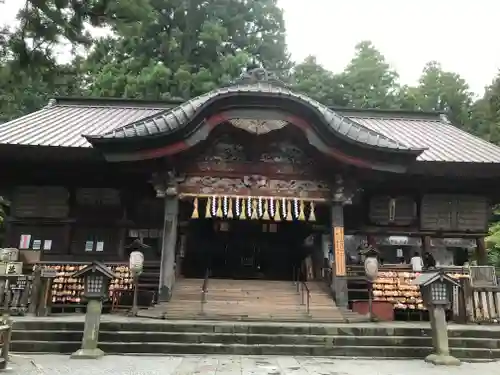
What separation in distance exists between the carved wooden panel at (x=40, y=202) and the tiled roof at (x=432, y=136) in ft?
34.9

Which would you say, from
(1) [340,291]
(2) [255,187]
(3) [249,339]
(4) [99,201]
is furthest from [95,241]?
(1) [340,291]

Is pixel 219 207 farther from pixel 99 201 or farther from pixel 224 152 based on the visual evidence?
pixel 99 201

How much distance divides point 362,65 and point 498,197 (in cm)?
2477

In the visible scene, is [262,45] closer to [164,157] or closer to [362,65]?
[362,65]

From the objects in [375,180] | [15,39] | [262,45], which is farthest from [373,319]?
[262,45]

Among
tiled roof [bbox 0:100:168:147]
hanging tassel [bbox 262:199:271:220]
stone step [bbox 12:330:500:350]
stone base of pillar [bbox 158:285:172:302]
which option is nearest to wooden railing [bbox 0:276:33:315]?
stone step [bbox 12:330:500:350]

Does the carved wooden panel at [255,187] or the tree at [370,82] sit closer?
the carved wooden panel at [255,187]

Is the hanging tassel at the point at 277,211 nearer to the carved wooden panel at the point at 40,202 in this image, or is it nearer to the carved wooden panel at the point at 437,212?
the carved wooden panel at the point at 437,212

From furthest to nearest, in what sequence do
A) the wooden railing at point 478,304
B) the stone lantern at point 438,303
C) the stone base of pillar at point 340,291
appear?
the stone base of pillar at point 340,291
the wooden railing at point 478,304
the stone lantern at point 438,303

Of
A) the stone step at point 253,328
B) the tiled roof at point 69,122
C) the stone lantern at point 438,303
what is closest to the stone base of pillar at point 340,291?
the stone step at point 253,328

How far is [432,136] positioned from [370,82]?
19.7 metres

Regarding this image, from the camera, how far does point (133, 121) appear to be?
17.1 meters

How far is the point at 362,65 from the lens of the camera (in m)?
36.8

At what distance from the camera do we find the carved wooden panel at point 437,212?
13.7 metres
